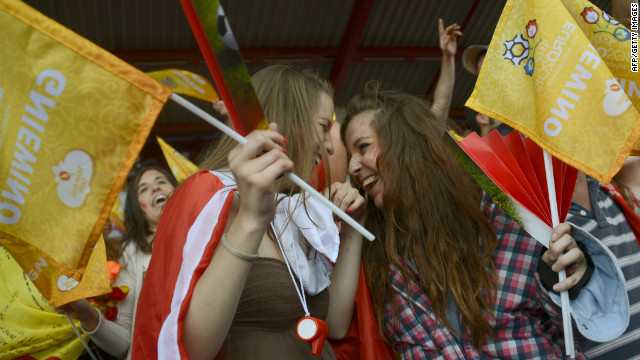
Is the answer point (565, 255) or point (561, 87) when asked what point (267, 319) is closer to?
point (565, 255)

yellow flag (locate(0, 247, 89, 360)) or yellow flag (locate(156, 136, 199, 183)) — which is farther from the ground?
yellow flag (locate(156, 136, 199, 183))

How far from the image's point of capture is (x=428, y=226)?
5.92ft

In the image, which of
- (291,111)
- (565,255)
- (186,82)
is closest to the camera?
(565,255)

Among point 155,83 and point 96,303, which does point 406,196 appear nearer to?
point 155,83

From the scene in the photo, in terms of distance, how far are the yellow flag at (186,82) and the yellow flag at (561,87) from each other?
247 cm

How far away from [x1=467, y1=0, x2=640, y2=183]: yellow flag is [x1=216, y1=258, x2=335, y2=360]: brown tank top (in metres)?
0.75

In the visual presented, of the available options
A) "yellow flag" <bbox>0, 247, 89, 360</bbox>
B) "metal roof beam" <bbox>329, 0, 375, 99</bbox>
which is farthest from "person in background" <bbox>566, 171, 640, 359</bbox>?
"metal roof beam" <bbox>329, 0, 375, 99</bbox>

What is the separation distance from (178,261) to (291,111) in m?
0.60

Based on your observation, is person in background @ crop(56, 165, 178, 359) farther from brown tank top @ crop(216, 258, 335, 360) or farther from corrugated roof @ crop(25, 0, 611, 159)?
corrugated roof @ crop(25, 0, 611, 159)

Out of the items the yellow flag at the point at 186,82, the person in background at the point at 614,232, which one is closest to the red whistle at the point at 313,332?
the person in background at the point at 614,232

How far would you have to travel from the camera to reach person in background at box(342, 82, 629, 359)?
1484 mm

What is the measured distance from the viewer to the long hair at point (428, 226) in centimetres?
171

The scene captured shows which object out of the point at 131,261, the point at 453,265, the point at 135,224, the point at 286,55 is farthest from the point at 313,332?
the point at 286,55

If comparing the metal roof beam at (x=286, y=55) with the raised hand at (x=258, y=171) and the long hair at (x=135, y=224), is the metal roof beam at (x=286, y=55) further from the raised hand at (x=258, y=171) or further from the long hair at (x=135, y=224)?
the raised hand at (x=258, y=171)
